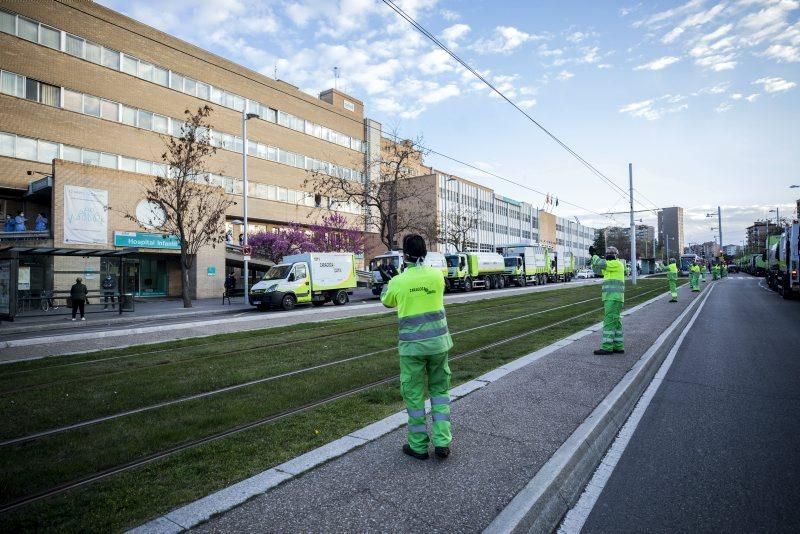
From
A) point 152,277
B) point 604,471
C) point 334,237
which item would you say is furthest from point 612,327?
point 334,237

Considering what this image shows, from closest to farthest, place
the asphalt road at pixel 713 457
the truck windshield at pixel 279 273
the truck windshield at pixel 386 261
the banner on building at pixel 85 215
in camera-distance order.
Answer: the asphalt road at pixel 713 457 → the truck windshield at pixel 279 273 → the banner on building at pixel 85 215 → the truck windshield at pixel 386 261

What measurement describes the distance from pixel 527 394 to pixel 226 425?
11.3 feet

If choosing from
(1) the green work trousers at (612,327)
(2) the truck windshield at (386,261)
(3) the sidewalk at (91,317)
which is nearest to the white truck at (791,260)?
(1) the green work trousers at (612,327)

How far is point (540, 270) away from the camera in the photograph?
43844mm

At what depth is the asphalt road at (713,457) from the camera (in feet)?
10.2

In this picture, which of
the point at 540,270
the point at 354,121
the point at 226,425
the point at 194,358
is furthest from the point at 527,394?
the point at 354,121

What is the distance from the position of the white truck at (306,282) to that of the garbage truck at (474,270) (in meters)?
10.3

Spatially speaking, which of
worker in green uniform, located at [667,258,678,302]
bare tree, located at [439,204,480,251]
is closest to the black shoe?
worker in green uniform, located at [667,258,678,302]

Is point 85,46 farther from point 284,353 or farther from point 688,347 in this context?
point 688,347

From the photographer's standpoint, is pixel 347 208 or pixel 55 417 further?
pixel 347 208

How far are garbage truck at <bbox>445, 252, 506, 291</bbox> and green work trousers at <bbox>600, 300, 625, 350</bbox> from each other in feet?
78.7

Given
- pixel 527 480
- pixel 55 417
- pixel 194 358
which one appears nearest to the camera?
pixel 527 480

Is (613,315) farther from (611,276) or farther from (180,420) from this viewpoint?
(180,420)

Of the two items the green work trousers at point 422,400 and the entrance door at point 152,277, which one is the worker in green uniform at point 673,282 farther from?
the entrance door at point 152,277
